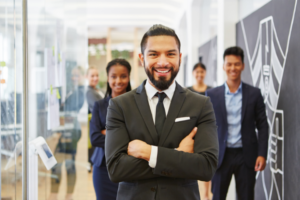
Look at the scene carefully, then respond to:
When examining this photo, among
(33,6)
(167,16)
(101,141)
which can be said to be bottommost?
(101,141)

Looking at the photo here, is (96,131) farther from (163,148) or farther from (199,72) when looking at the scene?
(199,72)

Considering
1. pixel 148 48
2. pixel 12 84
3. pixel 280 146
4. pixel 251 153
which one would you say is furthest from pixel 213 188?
pixel 12 84

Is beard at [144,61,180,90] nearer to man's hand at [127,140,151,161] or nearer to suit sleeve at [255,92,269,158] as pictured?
man's hand at [127,140,151,161]

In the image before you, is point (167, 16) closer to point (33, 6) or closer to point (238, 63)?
point (238, 63)

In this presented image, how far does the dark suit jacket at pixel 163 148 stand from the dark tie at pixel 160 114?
3 centimetres

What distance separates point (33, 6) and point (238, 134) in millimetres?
2129

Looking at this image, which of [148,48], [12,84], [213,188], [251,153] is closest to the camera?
[148,48]

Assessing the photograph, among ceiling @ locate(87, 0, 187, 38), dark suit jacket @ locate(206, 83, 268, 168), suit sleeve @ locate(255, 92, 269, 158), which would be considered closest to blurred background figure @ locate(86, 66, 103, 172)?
dark suit jacket @ locate(206, 83, 268, 168)

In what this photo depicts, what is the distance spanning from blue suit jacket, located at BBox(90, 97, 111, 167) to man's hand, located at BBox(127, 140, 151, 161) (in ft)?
3.27

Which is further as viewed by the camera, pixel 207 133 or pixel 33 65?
pixel 33 65

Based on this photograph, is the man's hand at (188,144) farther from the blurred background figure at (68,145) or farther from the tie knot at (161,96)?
the blurred background figure at (68,145)

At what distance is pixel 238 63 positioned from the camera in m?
3.06

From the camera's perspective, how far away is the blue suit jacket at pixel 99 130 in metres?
2.51

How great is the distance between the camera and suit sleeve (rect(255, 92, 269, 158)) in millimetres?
2842
